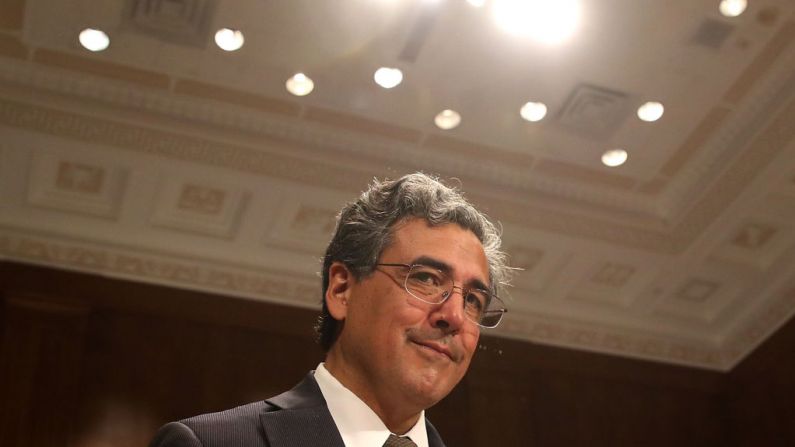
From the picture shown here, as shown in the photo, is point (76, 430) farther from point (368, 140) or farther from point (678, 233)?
point (678, 233)

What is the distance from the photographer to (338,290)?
2.43 meters

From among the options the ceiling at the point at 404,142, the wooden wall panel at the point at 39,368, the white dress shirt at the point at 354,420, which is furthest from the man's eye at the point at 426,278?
the wooden wall panel at the point at 39,368

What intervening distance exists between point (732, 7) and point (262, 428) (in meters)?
5.63

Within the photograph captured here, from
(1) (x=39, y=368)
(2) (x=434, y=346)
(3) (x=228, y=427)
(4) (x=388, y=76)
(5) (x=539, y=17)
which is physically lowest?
(3) (x=228, y=427)

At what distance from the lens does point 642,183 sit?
8336 mm

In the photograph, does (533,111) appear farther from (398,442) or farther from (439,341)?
(398,442)

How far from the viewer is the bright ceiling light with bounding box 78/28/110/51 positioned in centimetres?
675

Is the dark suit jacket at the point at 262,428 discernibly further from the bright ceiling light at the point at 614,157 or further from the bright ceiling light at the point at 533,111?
the bright ceiling light at the point at 614,157

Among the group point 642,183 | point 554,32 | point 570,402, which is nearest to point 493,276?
point 554,32

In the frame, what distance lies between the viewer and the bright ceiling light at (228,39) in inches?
267

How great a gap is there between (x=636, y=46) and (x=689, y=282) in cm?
278

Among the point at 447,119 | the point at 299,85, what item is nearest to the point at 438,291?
the point at 299,85

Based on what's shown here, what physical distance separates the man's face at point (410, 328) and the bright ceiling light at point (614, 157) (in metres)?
5.74

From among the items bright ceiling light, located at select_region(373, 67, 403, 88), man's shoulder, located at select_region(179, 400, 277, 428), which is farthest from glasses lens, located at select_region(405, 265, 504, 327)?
bright ceiling light, located at select_region(373, 67, 403, 88)
